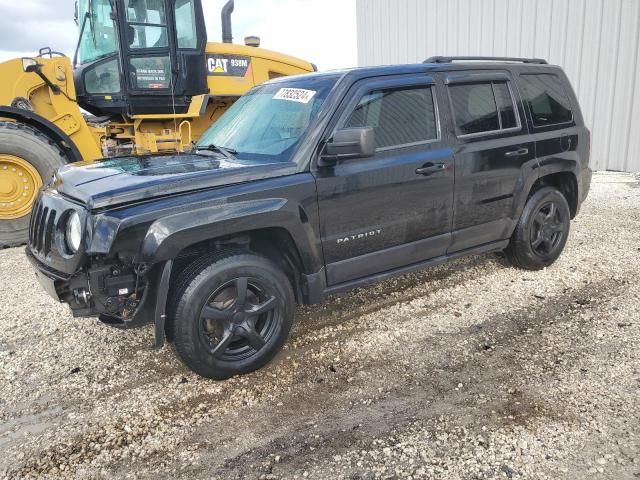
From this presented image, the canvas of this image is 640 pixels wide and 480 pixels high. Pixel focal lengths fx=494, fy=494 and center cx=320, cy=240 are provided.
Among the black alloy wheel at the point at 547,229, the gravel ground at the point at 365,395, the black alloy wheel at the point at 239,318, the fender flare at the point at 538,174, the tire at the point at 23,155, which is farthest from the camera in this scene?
the tire at the point at 23,155

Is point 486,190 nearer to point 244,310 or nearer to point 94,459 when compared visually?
point 244,310

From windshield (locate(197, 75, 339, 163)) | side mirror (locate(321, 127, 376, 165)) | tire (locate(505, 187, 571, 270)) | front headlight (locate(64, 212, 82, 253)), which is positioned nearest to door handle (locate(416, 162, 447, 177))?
side mirror (locate(321, 127, 376, 165))

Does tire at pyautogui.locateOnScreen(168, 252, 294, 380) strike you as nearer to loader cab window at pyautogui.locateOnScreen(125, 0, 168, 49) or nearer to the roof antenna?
loader cab window at pyautogui.locateOnScreen(125, 0, 168, 49)

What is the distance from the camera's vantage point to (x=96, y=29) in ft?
23.7

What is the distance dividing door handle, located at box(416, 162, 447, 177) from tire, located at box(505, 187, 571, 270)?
1269mm

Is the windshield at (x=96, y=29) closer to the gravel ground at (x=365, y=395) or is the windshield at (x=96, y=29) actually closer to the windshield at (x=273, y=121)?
the windshield at (x=273, y=121)

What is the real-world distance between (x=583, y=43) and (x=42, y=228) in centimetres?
1131

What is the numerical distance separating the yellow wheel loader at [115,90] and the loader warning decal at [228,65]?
0.02 metres

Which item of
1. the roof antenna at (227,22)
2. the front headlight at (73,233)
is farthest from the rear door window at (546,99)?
the roof antenna at (227,22)

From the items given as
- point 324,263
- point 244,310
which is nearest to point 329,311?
point 324,263

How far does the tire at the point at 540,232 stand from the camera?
4617mm

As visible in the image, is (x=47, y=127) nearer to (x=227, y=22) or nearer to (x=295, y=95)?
(x=227, y=22)

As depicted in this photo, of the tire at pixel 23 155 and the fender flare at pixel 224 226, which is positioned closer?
the fender flare at pixel 224 226

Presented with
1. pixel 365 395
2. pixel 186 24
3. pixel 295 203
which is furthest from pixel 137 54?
pixel 365 395
